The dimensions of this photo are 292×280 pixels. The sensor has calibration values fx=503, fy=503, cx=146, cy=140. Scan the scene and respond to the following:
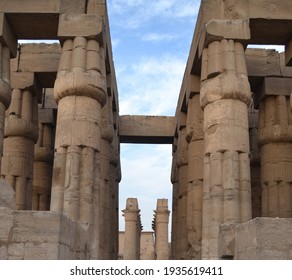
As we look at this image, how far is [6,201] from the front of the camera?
6.86 metres

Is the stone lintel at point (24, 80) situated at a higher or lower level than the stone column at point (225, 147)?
higher

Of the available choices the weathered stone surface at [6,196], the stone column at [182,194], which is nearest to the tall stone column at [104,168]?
the stone column at [182,194]

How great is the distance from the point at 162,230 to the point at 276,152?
1571 cm

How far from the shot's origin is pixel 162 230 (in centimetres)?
3136

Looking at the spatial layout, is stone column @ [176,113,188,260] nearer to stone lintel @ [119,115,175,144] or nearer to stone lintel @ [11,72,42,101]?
stone lintel @ [119,115,175,144]

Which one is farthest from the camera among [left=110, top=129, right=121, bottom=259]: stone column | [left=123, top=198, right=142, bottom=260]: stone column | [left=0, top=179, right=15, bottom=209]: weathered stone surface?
[left=123, top=198, right=142, bottom=260]: stone column

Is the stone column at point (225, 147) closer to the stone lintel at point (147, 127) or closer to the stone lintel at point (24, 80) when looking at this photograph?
the stone lintel at point (24, 80)

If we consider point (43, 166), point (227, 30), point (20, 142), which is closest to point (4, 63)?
point (20, 142)

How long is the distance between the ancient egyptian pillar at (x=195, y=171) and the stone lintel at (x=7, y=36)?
6.02 m

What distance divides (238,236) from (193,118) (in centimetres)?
1075

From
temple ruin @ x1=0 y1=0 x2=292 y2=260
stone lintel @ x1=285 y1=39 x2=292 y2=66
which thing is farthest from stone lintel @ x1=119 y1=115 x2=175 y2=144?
stone lintel @ x1=285 y1=39 x2=292 y2=66

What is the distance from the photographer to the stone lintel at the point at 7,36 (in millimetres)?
14102

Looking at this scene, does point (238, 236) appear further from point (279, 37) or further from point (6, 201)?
point (279, 37)

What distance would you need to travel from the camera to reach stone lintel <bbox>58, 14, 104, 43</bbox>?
45.5ft
